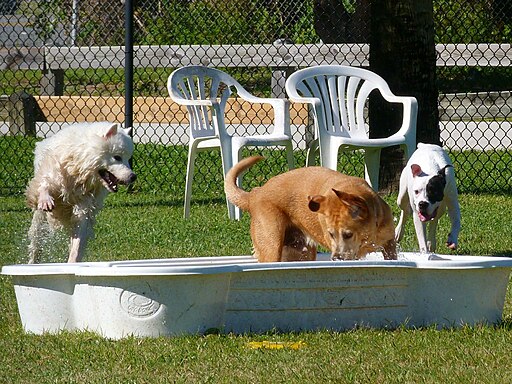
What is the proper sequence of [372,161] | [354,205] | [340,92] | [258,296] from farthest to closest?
[340,92] → [372,161] → [354,205] → [258,296]

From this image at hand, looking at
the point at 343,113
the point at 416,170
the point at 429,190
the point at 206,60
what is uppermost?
the point at 206,60

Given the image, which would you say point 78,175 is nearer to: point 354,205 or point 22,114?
point 354,205

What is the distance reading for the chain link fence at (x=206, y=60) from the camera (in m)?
10.9

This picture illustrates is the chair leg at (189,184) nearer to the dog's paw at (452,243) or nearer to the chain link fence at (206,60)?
the chain link fence at (206,60)

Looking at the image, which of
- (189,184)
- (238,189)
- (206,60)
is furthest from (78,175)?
(206,60)

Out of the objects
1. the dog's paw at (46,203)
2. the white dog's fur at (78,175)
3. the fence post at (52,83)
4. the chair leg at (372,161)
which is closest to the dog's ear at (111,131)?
the white dog's fur at (78,175)

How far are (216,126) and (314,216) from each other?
319cm

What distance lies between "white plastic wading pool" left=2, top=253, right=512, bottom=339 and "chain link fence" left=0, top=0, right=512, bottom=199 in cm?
552

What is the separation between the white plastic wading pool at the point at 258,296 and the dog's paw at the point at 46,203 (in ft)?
5.04

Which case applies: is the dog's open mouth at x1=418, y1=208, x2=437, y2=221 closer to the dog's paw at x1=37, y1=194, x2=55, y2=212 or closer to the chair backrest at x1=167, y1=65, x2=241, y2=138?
the dog's paw at x1=37, y1=194, x2=55, y2=212

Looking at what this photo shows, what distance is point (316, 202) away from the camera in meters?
5.21

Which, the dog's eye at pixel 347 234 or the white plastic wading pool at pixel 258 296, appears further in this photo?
the dog's eye at pixel 347 234

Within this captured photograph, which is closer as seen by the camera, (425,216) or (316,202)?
(316,202)

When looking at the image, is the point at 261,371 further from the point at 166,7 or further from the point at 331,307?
the point at 166,7
